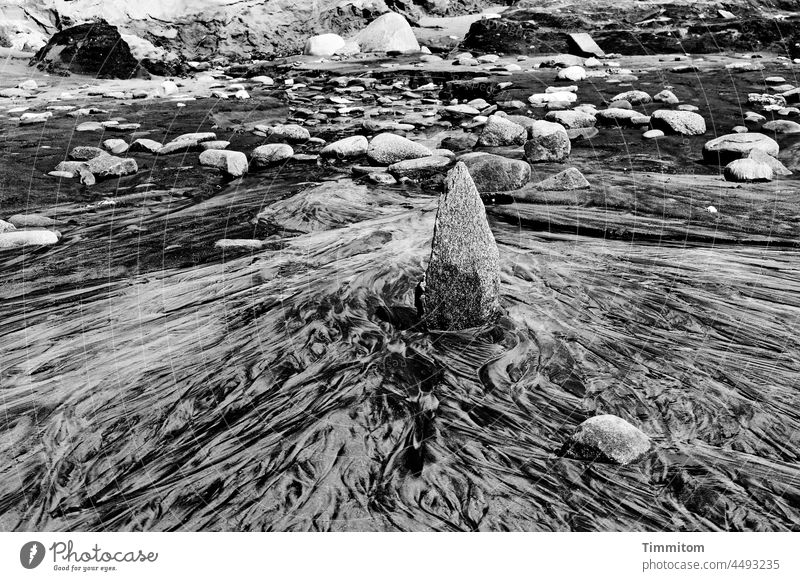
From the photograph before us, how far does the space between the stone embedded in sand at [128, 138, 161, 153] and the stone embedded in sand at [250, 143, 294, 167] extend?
123 cm

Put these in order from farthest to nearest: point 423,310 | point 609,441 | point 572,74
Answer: point 572,74 → point 423,310 → point 609,441

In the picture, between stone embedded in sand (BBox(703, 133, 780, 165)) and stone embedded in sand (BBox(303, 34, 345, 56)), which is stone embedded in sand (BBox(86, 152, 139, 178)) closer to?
stone embedded in sand (BBox(703, 133, 780, 165))

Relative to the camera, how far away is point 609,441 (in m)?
3.04

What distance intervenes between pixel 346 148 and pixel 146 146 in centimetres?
242

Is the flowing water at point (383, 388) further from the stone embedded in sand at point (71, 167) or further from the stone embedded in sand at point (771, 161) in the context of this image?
the stone embedded in sand at point (71, 167)

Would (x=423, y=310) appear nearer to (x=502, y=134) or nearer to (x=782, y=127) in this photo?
(x=502, y=134)

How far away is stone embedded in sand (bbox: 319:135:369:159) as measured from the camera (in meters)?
8.22

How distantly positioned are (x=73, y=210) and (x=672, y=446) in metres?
5.67

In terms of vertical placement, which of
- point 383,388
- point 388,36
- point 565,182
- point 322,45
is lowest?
point 322,45

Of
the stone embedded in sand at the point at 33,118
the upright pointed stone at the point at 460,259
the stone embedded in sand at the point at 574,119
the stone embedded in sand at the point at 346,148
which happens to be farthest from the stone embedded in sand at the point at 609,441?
the stone embedded in sand at the point at 33,118

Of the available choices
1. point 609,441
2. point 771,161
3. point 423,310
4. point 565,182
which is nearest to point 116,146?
point 565,182

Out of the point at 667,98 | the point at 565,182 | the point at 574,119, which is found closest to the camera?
the point at 565,182

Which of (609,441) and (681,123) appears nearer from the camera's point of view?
(609,441)
